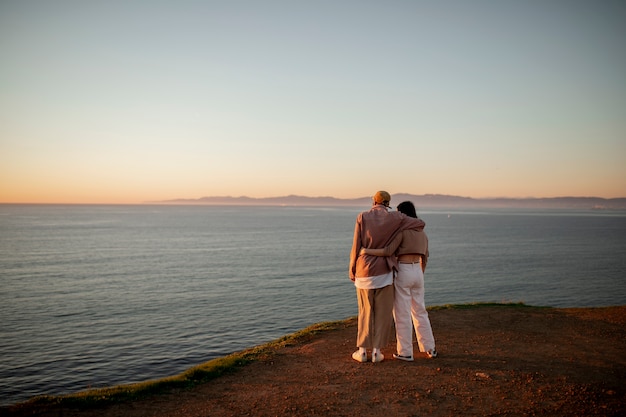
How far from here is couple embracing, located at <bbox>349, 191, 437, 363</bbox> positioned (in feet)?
27.5

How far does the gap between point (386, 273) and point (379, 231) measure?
33.9 inches

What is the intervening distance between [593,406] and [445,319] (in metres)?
6.07

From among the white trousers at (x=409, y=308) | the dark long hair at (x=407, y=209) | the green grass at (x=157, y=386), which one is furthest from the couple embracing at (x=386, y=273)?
the green grass at (x=157, y=386)

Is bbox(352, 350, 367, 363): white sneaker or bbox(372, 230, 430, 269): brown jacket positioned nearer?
bbox(372, 230, 430, 269): brown jacket

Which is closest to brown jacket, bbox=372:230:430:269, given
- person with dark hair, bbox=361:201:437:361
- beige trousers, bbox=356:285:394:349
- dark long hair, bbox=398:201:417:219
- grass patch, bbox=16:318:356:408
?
person with dark hair, bbox=361:201:437:361

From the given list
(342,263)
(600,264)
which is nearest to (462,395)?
(342,263)

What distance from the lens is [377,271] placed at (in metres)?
8.34

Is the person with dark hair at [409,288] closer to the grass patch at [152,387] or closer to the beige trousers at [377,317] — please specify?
the beige trousers at [377,317]

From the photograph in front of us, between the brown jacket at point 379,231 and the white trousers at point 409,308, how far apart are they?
382 millimetres

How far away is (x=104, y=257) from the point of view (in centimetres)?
5372

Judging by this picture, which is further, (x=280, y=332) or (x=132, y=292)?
(x=132, y=292)

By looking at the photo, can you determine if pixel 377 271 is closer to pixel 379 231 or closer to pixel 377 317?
pixel 379 231

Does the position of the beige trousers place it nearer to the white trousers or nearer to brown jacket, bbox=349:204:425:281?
the white trousers

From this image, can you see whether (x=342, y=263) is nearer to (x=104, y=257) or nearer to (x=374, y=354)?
(x=104, y=257)
